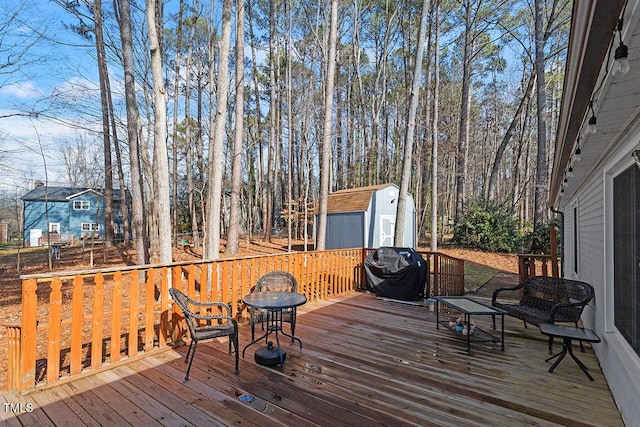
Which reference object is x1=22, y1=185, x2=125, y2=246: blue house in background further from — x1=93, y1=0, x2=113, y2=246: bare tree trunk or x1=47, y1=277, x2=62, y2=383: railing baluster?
x1=47, y1=277, x2=62, y2=383: railing baluster

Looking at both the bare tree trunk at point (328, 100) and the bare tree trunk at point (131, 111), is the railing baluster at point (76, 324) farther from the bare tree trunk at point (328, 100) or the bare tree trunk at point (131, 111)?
the bare tree trunk at point (328, 100)

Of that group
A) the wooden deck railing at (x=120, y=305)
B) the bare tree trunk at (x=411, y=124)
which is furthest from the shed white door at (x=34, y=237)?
the bare tree trunk at (x=411, y=124)

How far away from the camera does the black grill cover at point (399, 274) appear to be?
5.86 m

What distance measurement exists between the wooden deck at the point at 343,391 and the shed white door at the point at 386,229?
8814 mm

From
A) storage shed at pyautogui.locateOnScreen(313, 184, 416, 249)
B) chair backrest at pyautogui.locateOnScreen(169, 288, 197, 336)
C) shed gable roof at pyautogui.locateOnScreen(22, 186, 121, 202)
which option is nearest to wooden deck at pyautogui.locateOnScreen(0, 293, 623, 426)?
chair backrest at pyautogui.locateOnScreen(169, 288, 197, 336)

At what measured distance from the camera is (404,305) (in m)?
5.50

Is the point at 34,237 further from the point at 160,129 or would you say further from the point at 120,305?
the point at 120,305

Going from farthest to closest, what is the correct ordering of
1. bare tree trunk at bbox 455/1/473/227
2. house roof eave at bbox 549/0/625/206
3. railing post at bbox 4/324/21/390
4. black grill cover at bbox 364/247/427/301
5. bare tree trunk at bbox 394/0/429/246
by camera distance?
bare tree trunk at bbox 455/1/473/227 → bare tree trunk at bbox 394/0/429/246 → black grill cover at bbox 364/247/427/301 → railing post at bbox 4/324/21/390 → house roof eave at bbox 549/0/625/206

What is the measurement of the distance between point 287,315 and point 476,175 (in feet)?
83.5

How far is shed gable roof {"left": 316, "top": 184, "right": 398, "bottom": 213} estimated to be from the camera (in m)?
12.2

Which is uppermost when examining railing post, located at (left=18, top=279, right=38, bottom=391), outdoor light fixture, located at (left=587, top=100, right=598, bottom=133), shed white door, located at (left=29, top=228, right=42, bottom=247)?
outdoor light fixture, located at (left=587, top=100, right=598, bottom=133)

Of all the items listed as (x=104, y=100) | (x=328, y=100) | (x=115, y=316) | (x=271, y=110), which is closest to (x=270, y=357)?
(x=115, y=316)

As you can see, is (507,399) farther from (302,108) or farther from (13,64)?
(302,108)

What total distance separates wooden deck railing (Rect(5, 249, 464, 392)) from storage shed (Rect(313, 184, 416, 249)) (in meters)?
5.52
